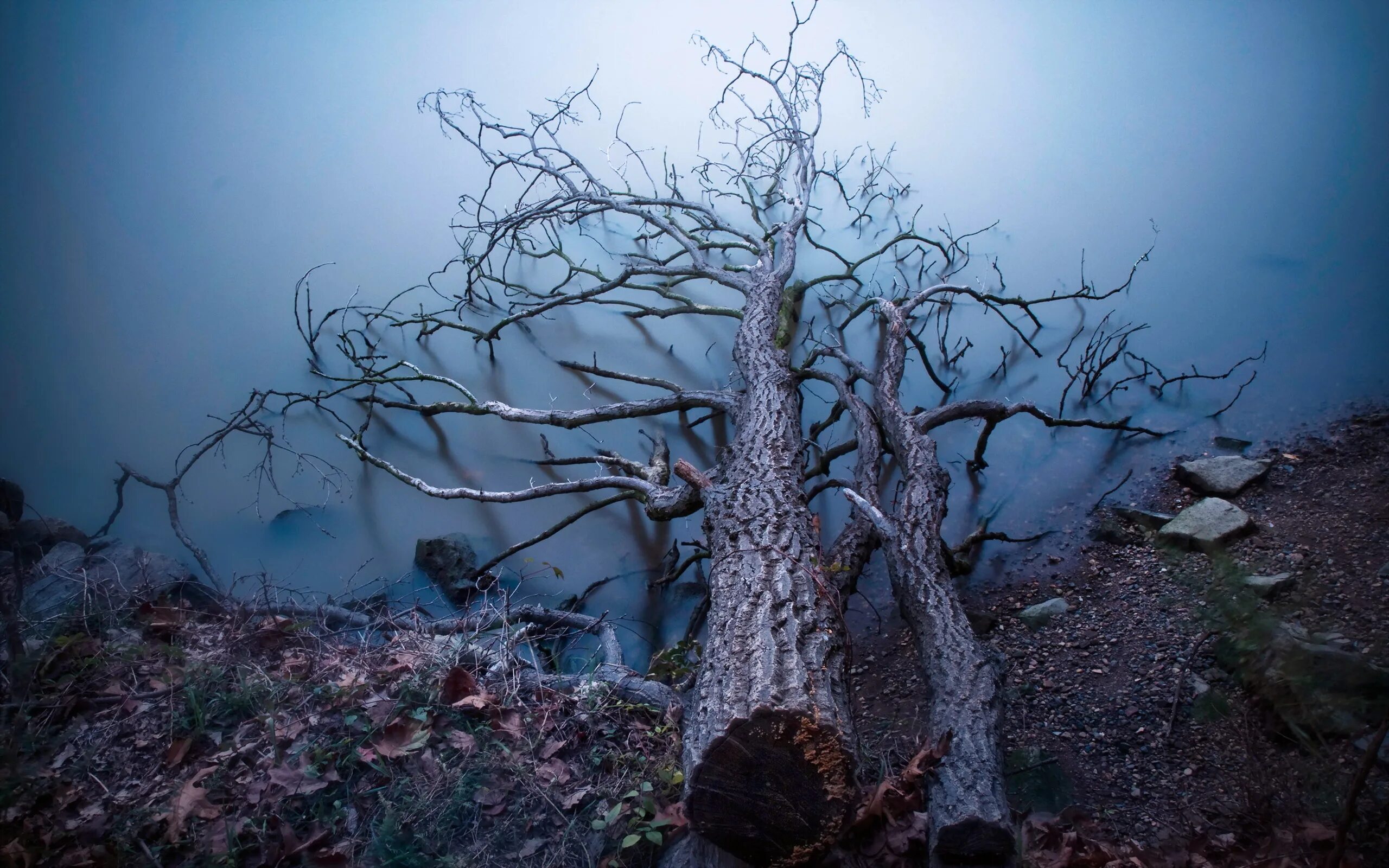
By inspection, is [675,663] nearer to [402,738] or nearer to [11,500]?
[402,738]

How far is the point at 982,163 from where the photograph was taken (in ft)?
18.7

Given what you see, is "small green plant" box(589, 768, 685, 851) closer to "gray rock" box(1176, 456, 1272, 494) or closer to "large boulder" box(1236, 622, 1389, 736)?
"large boulder" box(1236, 622, 1389, 736)

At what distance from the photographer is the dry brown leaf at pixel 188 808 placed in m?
1.85

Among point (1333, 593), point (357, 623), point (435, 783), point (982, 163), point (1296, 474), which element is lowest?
point (435, 783)

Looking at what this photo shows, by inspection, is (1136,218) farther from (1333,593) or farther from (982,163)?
(1333,593)

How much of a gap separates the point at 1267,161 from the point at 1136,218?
961 millimetres

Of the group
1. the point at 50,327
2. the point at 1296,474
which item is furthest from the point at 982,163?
the point at 50,327

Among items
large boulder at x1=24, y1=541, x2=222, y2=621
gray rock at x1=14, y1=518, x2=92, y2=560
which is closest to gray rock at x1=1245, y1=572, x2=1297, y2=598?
large boulder at x1=24, y1=541, x2=222, y2=621

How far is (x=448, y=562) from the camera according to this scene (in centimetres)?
346

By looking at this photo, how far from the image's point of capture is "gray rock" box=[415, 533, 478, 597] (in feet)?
11.2

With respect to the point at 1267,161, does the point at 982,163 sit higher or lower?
higher

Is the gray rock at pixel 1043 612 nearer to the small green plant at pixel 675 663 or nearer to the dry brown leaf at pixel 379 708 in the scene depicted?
the small green plant at pixel 675 663

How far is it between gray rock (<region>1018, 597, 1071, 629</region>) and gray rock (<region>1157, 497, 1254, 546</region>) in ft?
1.66

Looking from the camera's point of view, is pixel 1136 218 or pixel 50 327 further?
pixel 1136 218
